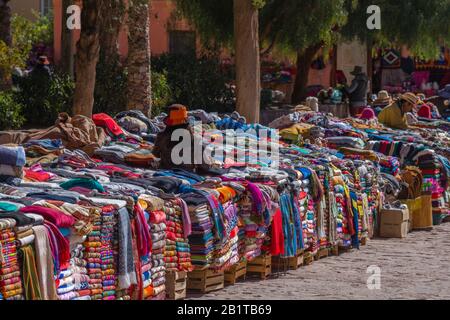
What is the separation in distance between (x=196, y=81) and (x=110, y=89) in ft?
8.30

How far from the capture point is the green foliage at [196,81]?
2445cm

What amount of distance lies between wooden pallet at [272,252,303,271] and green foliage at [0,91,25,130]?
30.6ft

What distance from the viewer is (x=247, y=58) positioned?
18.8 metres

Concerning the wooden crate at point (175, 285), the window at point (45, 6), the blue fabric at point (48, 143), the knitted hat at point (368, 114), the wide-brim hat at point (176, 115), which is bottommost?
the wooden crate at point (175, 285)

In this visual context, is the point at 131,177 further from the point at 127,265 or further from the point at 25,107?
the point at 25,107

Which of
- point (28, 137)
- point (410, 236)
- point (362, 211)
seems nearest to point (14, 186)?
point (28, 137)

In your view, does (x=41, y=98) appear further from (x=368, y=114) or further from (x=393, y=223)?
(x=393, y=223)

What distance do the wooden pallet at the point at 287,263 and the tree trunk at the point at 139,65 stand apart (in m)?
7.89

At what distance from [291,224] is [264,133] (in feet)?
10.3

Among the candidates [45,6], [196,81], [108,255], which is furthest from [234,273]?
[45,6]

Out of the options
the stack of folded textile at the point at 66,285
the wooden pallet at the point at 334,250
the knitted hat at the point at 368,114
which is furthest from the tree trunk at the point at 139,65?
the stack of folded textile at the point at 66,285

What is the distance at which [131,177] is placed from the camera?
34.7 ft

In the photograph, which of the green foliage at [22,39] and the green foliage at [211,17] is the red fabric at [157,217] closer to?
the green foliage at [22,39]

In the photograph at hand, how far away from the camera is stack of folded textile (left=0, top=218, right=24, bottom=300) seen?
6.96 metres
